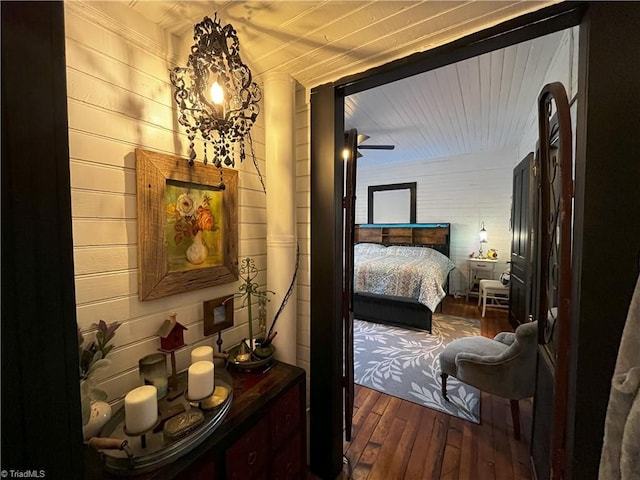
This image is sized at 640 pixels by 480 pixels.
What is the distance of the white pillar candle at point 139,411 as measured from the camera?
811 millimetres

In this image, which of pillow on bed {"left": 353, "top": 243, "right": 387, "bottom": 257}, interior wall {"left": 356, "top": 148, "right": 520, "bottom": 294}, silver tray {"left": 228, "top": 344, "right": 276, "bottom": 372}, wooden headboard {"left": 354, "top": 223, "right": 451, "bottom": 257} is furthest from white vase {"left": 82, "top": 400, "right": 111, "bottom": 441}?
interior wall {"left": 356, "top": 148, "right": 520, "bottom": 294}

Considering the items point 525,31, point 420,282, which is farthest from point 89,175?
point 420,282

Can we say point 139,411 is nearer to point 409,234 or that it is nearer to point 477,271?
point 409,234

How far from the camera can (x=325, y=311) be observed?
1511 mm

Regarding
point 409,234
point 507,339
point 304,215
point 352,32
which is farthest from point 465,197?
point 352,32

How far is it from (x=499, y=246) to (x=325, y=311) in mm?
4754

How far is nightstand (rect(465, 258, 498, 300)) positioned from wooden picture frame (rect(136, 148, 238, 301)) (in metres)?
4.79

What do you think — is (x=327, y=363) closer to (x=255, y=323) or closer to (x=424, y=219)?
(x=255, y=323)

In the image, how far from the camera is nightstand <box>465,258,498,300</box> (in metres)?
4.78

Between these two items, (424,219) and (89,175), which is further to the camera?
(424,219)

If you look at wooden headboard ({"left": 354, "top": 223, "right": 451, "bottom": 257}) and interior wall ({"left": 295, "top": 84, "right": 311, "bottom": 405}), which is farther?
wooden headboard ({"left": 354, "top": 223, "right": 451, "bottom": 257})

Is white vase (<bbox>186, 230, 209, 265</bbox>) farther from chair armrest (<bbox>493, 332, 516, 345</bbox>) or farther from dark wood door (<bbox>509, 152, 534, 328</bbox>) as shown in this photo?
dark wood door (<bbox>509, 152, 534, 328</bbox>)

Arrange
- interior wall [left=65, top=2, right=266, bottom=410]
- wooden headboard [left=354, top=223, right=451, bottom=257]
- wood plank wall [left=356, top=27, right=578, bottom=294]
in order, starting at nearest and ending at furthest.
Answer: interior wall [left=65, top=2, right=266, bottom=410] → wood plank wall [left=356, top=27, right=578, bottom=294] → wooden headboard [left=354, top=223, right=451, bottom=257]

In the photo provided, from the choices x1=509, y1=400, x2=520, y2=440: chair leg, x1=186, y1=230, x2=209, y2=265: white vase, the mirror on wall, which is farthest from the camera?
the mirror on wall
